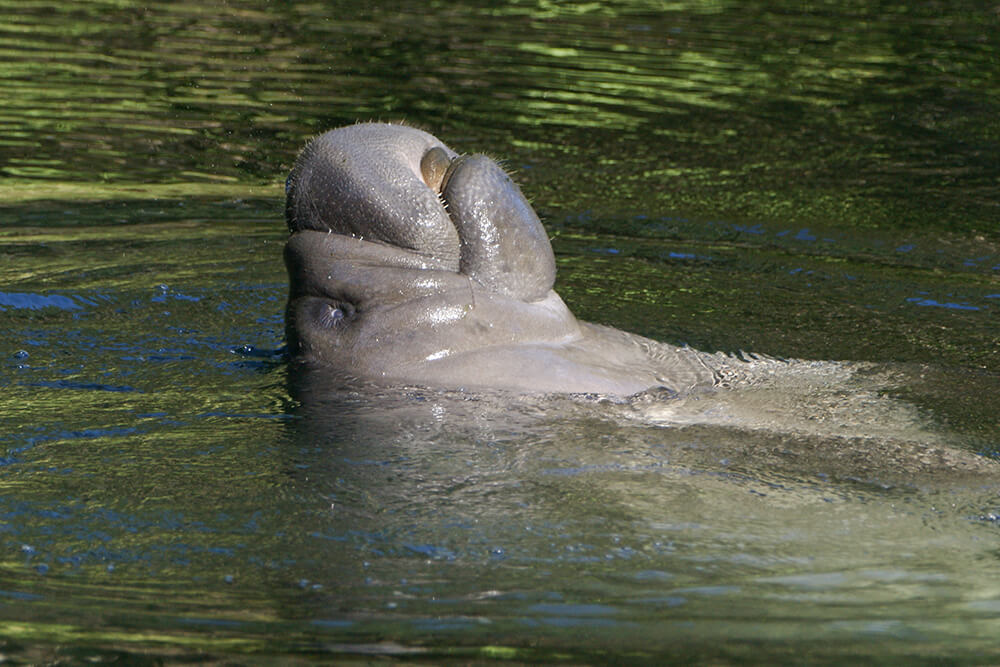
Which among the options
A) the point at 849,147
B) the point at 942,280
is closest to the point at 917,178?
the point at 849,147

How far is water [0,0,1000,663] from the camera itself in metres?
3.27

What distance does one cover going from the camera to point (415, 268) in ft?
14.6

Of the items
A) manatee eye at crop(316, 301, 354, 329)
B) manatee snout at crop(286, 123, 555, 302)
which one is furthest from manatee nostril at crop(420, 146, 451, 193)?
manatee eye at crop(316, 301, 354, 329)

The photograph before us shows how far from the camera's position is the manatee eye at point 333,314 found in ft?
14.9

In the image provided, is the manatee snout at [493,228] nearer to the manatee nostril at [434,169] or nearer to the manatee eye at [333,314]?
the manatee nostril at [434,169]

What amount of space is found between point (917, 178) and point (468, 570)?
6.87 m

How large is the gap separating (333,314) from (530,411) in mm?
746

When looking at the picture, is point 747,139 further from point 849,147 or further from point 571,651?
point 571,651

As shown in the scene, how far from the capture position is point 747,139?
10.6 metres

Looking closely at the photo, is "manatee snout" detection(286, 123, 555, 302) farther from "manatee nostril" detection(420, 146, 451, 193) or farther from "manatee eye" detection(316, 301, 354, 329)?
"manatee eye" detection(316, 301, 354, 329)

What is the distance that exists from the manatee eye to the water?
21cm

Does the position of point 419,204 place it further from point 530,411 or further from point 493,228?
point 530,411

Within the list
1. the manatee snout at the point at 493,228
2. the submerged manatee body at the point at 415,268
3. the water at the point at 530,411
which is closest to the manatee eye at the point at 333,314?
the submerged manatee body at the point at 415,268

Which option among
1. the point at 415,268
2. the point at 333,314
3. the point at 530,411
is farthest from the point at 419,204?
the point at 530,411
